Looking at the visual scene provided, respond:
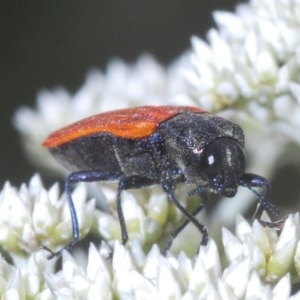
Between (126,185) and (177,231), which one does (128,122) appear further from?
(177,231)

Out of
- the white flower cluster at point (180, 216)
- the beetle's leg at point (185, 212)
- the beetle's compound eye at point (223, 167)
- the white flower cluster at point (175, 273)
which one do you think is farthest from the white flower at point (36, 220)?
the beetle's compound eye at point (223, 167)

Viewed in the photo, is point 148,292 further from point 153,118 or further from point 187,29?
point 187,29

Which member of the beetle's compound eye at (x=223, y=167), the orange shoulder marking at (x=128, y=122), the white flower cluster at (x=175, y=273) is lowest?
the white flower cluster at (x=175, y=273)

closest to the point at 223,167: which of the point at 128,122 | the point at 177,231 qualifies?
the point at 177,231

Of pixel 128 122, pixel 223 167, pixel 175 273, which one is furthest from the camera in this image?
pixel 128 122

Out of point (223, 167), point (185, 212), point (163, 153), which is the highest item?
point (163, 153)

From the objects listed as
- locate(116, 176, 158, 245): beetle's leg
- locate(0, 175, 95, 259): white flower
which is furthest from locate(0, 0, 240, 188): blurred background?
locate(116, 176, 158, 245): beetle's leg

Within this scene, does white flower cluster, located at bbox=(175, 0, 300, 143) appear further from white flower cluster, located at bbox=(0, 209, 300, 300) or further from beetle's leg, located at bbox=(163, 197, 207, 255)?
white flower cluster, located at bbox=(0, 209, 300, 300)

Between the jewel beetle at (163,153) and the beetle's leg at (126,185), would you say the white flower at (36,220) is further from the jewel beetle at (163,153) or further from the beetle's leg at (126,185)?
the beetle's leg at (126,185)
